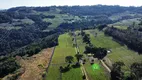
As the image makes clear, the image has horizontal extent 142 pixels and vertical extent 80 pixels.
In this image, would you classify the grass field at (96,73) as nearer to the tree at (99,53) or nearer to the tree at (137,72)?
the tree at (137,72)

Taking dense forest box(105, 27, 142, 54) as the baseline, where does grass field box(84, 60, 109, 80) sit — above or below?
below

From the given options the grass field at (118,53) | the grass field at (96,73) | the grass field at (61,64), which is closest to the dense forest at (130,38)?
the grass field at (118,53)

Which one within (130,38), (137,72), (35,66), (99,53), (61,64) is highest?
(137,72)

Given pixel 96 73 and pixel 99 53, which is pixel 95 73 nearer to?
pixel 96 73

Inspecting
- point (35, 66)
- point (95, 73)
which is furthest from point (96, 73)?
point (35, 66)

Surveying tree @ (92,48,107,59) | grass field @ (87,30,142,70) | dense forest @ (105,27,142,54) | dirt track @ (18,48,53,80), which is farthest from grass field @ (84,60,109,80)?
dense forest @ (105,27,142,54)

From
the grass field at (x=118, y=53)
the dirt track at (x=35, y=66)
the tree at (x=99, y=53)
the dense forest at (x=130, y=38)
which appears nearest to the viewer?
the dirt track at (x=35, y=66)

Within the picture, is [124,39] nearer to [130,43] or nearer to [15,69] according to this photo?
[130,43]

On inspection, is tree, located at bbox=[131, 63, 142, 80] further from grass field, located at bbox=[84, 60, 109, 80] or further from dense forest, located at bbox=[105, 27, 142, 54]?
dense forest, located at bbox=[105, 27, 142, 54]
